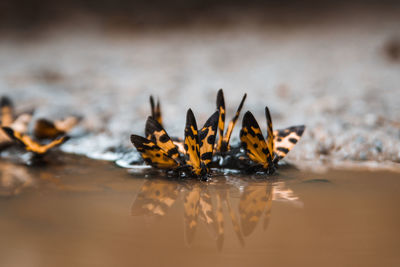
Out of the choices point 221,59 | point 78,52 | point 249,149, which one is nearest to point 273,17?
point 221,59

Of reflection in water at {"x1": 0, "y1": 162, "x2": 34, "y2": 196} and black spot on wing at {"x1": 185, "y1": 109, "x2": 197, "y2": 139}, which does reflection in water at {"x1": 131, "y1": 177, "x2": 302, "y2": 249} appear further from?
reflection in water at {"x1": 0, "y1": 162, "x2": 34, "y2": 196}

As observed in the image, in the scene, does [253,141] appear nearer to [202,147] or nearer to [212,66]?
[202,147]

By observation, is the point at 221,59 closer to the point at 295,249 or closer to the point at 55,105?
the point at 55,105

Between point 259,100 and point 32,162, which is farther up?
point 259,100

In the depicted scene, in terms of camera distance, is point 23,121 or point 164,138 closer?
point 164,138

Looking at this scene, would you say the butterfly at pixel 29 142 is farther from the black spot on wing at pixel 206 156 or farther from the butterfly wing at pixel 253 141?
the butterfly wing at pixel 253 141

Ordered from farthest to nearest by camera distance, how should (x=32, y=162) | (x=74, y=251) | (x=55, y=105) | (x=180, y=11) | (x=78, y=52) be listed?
1. (x=180, y=11)
2. (x=78, y=52)
3. (x=55, y=105)
4. (x=32, y=162)
5. (x=74, y=251)

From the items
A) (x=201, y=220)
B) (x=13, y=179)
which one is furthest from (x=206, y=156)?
(x=13, y=179)

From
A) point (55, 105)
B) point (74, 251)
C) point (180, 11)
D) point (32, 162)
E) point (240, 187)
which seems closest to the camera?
point (74, 251)
